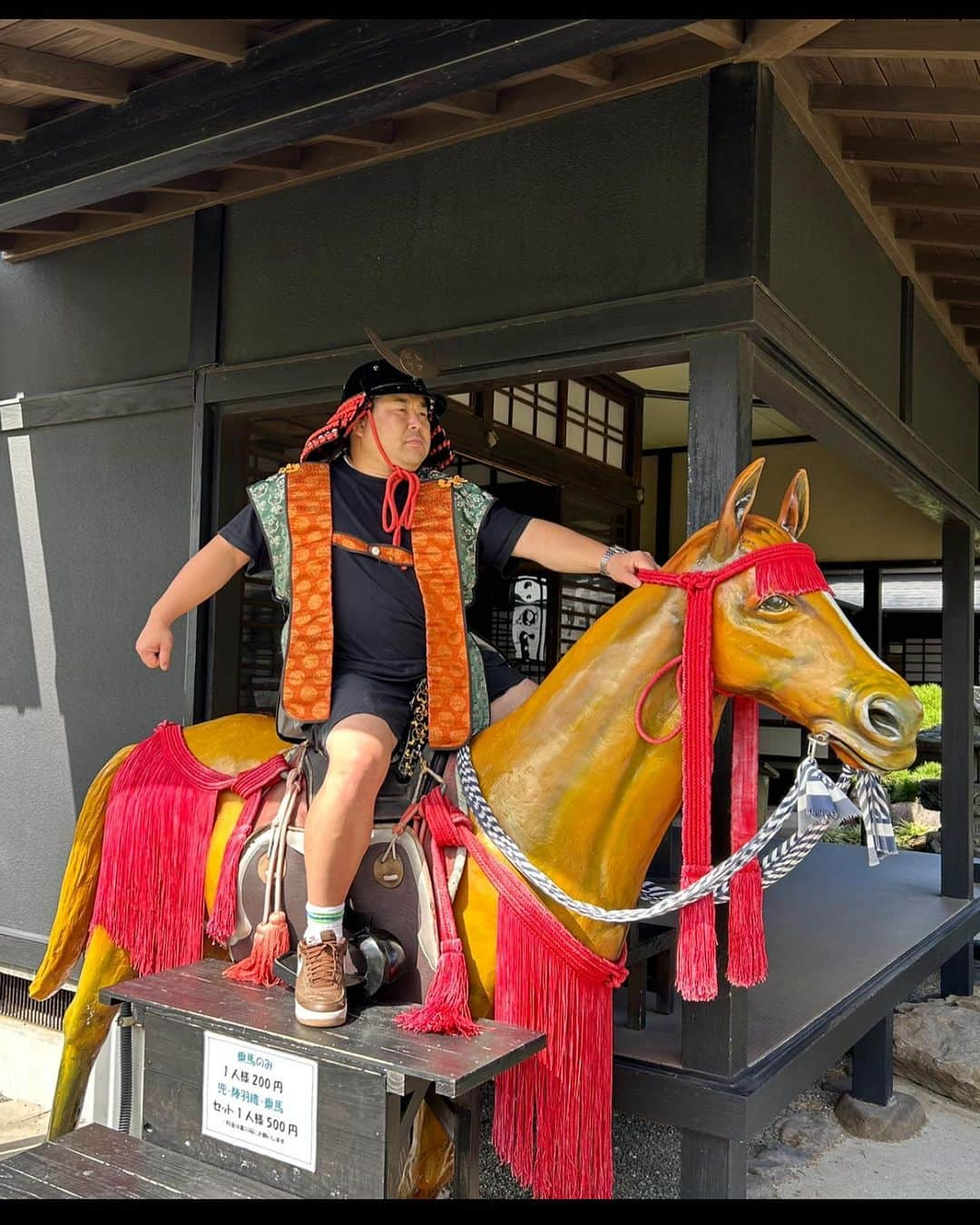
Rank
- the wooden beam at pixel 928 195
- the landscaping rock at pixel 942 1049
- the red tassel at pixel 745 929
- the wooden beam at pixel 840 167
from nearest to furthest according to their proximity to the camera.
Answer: the red tassel at pixel 745 929, the wooden beam at pixel 840 167, the wooden beam at pixel 928 195, the landscaping rock at pixel 942 1049

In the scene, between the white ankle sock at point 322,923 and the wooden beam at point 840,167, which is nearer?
the white ankle sock at point 322,923

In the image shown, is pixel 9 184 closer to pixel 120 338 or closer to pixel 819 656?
pixel 120 338

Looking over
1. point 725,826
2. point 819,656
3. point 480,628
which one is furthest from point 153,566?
point 480,628

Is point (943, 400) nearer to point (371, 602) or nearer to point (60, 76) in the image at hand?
point (371, 602)

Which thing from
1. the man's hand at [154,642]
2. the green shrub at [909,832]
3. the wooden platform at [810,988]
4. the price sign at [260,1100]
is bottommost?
the green shrub at [909,832]

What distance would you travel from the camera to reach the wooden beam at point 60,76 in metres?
2.91

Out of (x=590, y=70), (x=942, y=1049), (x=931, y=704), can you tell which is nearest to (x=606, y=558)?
A: (x=590, y=70)

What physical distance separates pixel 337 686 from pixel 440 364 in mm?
1262

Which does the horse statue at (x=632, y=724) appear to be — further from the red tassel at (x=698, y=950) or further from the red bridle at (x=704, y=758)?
the red tassel at (x=698, y=950)

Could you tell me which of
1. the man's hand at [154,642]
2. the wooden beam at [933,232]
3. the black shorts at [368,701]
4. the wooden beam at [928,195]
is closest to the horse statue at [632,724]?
the black shorts at [368,701]

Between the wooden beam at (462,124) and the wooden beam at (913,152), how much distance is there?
102cm

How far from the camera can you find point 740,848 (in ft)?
9.43

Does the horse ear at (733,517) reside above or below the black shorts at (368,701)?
above

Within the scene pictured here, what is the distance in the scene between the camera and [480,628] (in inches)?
311
